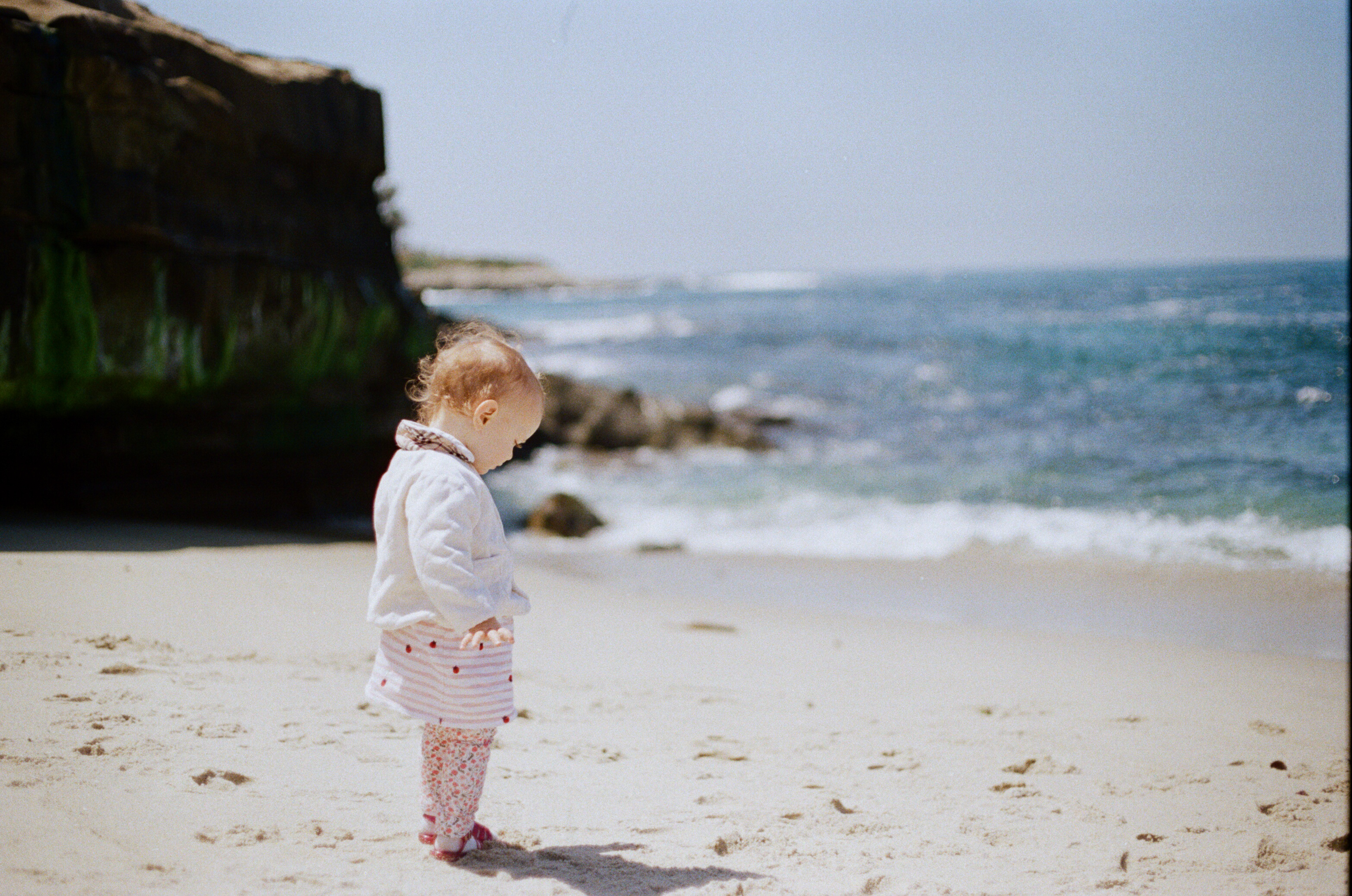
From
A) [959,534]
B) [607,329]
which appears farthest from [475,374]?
[607,329]

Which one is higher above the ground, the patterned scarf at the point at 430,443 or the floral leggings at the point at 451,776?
the patterned scarf at the point at 430,443

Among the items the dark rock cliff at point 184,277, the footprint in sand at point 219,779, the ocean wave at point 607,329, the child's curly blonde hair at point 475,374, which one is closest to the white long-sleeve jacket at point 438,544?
the child's curly blonde hair at point 475,374

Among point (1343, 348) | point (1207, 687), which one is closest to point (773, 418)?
point (1343, 348)

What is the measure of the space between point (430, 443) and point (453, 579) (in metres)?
0.39

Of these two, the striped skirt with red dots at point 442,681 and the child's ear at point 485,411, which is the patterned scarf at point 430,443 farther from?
the striped skirt with red dots at point 442,681

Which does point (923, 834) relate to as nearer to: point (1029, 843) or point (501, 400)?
point (1029, 843)

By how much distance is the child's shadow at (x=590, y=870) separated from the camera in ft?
8.66

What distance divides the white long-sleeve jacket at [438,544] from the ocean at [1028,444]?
22.4 feet

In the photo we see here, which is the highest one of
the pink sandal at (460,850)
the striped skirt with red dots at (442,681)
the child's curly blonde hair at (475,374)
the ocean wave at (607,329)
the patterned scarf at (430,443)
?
the ocean wave at (607,329)

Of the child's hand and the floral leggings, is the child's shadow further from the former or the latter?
the child's hand

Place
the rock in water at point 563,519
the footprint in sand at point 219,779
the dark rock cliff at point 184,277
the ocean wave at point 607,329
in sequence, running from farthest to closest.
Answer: the ocean wave at point 607,329 < the rock in water at point 563,519 < the dark rock cliff at point 184,277 < the footprint in sand at point 219,779

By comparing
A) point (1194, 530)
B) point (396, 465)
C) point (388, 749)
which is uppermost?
point (396, 465)

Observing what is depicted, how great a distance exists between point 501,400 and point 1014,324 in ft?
98.3

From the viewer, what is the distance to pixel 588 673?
4.84 m
